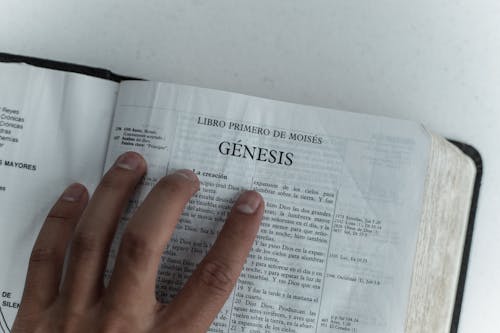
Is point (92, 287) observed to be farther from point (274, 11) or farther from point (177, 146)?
point (274, 11)

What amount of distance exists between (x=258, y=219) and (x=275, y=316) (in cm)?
9

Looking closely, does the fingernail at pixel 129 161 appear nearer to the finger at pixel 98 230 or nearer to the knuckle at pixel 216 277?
the finger at pixel 98 230

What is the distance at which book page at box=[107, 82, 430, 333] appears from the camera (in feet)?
1.48

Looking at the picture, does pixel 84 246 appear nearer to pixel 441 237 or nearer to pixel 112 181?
pixel 112 181

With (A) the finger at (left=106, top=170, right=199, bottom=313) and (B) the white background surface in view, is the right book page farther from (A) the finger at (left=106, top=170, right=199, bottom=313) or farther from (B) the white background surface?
(A) the finger at (left=106, top=170, right=199, bottom=313)

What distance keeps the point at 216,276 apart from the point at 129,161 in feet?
0.40

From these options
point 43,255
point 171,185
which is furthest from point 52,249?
point 171,185

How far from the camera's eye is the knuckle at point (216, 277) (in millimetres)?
424

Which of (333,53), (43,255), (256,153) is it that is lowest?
(43,255)

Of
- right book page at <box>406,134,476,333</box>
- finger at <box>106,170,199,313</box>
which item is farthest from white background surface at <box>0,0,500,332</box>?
finger at <box>106,170,199,313</box>

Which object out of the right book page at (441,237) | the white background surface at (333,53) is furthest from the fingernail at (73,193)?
the right book page at (441,237)

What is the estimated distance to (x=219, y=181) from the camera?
454 mm

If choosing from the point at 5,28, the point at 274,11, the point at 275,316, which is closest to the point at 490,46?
the point at 274,11

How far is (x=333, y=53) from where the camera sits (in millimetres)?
485
